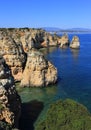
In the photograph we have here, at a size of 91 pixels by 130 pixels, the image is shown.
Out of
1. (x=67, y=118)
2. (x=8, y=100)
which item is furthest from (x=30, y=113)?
(x=67, y=118)

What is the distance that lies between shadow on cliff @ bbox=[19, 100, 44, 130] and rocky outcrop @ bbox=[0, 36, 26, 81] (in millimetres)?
14320

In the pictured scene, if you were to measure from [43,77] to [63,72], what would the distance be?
64.1 feet

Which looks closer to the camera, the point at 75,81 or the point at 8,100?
the point at 8,100

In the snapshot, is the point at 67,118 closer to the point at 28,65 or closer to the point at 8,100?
the point at 8,100

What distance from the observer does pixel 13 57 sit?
66812 mm

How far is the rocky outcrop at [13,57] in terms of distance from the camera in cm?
6681

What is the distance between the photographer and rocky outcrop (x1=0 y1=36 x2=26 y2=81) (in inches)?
2630

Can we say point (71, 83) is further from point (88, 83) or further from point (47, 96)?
point (47, 96)

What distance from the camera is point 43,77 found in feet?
213

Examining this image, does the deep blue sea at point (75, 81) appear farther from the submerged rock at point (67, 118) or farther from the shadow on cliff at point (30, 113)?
the submerged rock at point (67, 118)

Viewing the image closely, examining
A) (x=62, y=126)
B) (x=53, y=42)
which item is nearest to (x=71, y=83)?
(x=62, y=126)

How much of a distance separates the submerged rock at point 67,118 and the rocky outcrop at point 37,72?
32.1 metres

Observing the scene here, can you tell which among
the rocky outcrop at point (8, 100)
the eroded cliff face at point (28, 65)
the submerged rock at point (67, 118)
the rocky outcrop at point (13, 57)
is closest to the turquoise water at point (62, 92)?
the eroded cliff face at point (28, 65)

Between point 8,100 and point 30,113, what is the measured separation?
26.9 feet
